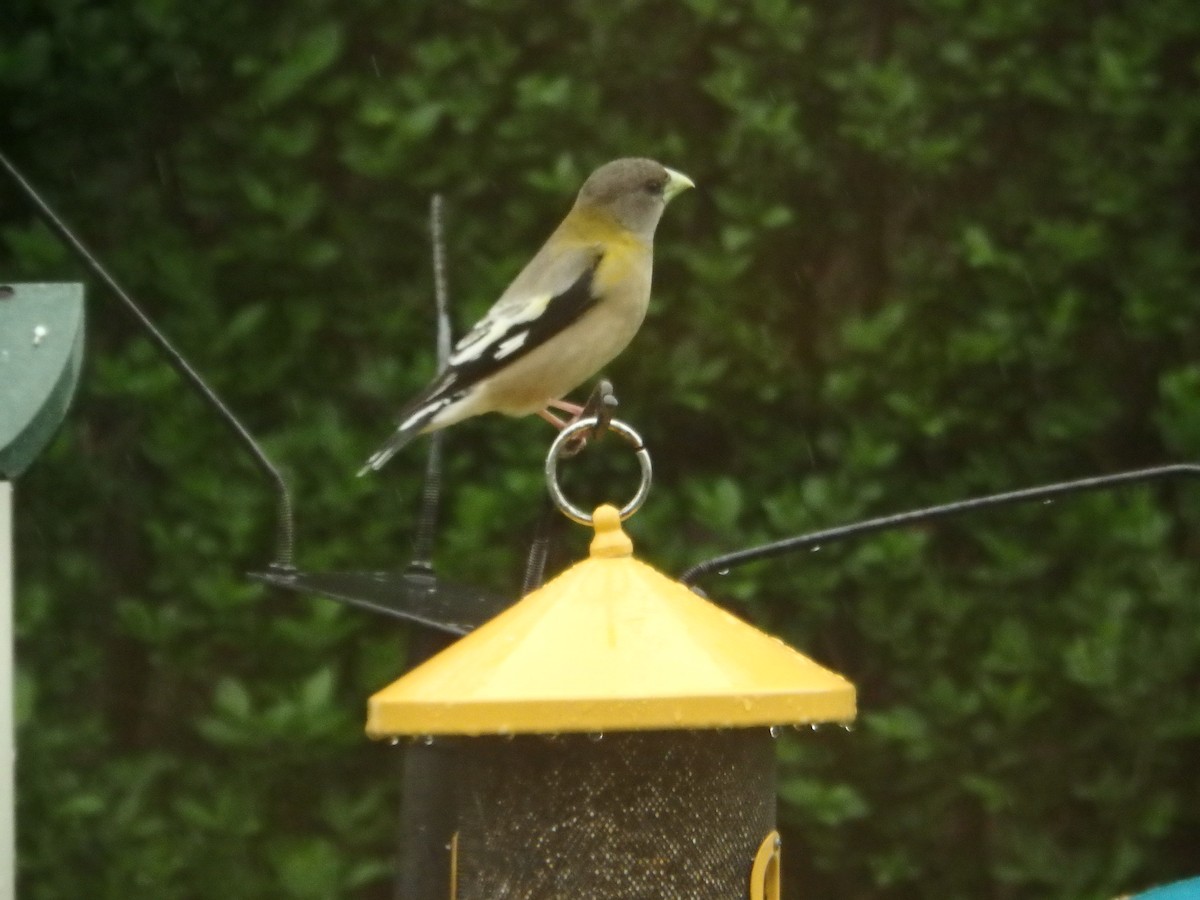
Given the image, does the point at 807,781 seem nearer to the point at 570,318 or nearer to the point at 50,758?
the point at 570,318

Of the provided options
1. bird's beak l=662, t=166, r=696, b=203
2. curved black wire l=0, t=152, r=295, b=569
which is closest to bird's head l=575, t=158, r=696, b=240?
bird's beak l=662, t=166, r=696, b=203

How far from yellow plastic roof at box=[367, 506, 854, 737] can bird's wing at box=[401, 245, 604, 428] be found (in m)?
1.45

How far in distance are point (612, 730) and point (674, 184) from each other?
2.09 metres

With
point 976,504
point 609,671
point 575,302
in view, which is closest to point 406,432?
point 575,302

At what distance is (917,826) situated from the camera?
13.6 ft

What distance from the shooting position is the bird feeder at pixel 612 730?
2021 mm

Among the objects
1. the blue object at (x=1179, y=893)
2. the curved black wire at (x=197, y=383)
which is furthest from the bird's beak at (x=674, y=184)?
the blue object at (x=1179, y=893)

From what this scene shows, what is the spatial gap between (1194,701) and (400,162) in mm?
1916

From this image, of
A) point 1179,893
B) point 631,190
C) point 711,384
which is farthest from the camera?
point 711,384

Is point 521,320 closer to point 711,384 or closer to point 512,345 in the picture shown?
point 512,345

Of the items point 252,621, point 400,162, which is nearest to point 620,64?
point 400,162

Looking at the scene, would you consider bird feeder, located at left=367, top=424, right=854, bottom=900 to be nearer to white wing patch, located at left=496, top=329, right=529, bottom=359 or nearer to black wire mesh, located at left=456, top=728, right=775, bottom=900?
black wire mesh, located at left=456, top=728, right=775, bottom=900

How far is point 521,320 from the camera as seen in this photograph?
3.91m

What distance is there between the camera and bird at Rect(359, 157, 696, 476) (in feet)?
12.6
